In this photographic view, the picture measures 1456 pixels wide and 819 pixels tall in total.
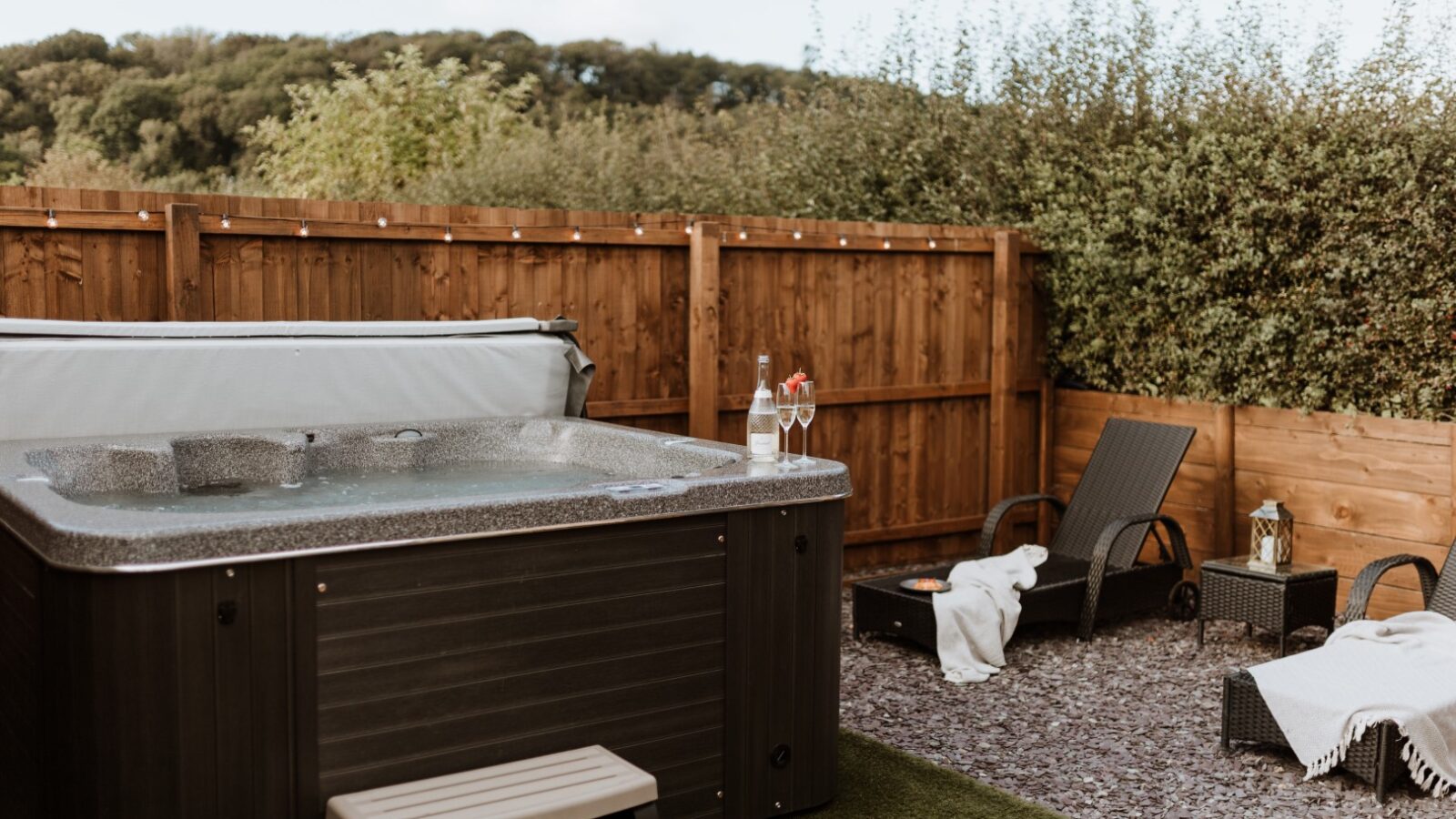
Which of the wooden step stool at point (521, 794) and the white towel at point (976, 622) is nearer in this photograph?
the wooden step stool at point (521, 794)

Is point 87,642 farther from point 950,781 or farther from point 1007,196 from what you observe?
point 1007,196

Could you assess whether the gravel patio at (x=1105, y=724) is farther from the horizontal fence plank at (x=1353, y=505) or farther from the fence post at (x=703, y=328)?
the fence post at (x=703, y=328)

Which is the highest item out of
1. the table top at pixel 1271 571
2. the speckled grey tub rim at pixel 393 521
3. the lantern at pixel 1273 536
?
the speckled grey tub rim at pixel 393 521

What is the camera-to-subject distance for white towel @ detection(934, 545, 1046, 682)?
15.7 feet

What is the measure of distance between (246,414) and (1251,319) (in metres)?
4.20

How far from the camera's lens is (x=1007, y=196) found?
24.2ft

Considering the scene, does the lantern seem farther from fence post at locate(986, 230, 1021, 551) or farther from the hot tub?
the hot tub

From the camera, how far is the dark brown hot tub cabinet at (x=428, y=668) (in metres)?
2.46

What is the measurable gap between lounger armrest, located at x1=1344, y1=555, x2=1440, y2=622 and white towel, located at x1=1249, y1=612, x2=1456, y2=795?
328 millimetres

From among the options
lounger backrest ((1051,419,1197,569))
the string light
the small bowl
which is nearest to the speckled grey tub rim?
the string light

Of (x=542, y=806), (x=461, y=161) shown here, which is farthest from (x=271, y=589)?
(x=461, y=161)

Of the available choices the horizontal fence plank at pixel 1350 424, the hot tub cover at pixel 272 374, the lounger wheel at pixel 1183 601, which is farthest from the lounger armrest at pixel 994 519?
the hot tub cover at pixel 272 374

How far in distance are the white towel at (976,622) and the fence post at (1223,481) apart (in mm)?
1460

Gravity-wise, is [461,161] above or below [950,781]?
above
